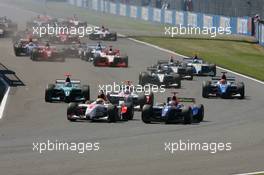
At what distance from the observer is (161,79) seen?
143 ft

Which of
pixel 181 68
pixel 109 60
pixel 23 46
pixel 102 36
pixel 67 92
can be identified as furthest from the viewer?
pixel 102 36

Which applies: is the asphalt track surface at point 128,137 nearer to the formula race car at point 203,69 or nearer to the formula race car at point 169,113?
the formula race car at point 169,113

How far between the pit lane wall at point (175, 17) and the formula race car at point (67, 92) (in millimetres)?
36203

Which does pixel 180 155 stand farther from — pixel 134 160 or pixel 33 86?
pixel 33 86

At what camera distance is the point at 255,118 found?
111ft

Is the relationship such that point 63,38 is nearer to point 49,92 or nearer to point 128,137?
point 49,92

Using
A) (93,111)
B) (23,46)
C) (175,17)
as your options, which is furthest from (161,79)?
(175,17)

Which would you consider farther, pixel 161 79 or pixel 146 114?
pixel 161 79

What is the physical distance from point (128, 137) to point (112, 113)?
12.2ft

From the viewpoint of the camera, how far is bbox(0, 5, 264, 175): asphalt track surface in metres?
22.1

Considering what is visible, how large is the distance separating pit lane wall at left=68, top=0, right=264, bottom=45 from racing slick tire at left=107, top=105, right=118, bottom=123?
1610 inches

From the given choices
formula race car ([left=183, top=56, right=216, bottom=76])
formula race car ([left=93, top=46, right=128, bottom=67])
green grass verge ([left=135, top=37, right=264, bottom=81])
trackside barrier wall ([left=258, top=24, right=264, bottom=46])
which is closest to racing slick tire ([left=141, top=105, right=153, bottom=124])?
formula race car ([left=183, top=56, right=216, bottom=76])

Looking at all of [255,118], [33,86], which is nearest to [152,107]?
[255,118]

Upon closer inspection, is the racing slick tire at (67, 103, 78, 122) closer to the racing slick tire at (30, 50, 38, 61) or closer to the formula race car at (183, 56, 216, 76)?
the formula race car at (183, 56, 216, 76)
